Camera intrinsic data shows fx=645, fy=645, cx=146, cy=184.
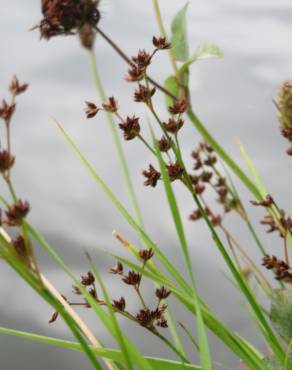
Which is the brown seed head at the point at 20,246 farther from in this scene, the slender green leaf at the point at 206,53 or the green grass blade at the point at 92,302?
the slender green leaf at the point at 206,53

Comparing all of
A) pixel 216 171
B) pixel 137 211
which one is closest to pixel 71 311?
pixel 137 211

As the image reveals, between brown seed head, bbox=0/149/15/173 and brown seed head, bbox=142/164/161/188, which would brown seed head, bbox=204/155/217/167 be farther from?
brown seed head, bbox=0/149/15/173

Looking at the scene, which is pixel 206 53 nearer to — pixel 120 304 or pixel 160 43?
pixel 160 43

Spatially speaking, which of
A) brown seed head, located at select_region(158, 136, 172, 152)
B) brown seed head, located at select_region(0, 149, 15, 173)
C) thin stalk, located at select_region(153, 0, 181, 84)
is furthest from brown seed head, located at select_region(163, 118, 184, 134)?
thin stalk, located at select_region(153, 0, 181, 84)

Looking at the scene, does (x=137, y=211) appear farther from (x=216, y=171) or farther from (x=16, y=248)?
(x=16, y=248)

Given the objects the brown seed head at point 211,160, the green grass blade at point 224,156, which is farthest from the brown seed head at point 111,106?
the brown seed head at point 211,160

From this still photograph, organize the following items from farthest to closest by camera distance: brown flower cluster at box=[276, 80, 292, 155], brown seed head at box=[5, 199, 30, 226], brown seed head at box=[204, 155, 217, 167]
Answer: brown seed head at box=[204, 155, 217, 167] < brown flower cluster at box=[276, 80, 292, 155] < brown seed head at box=[5, 199, 30, 226]
